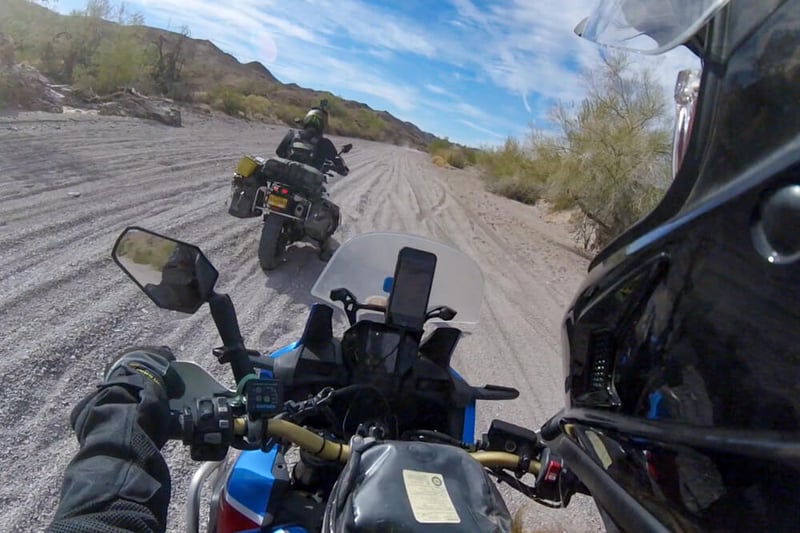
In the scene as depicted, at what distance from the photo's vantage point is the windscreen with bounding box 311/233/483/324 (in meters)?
2.63

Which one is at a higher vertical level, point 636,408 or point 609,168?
point 609,168

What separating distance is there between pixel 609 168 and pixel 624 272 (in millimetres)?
14542

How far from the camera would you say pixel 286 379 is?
82.0 inches

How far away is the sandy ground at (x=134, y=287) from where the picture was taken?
403 centimetres

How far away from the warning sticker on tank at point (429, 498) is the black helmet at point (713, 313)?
25 centimetres

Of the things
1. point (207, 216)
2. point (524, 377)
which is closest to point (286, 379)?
point (524, 377)

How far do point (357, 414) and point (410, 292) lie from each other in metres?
0.43

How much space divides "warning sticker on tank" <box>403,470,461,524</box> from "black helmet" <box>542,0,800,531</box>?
245mm

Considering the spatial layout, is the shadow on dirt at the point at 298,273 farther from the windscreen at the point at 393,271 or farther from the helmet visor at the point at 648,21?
the helmet visor at the point at 648,21

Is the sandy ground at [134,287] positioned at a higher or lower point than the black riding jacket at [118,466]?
lower

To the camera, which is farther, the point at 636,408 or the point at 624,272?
the point at 624,272

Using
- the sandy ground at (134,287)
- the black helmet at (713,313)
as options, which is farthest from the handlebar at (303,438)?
the sandy ground at (134,287)

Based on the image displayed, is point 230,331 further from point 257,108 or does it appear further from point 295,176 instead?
point 257,108

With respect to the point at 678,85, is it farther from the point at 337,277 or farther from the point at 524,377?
the point at 524,377
